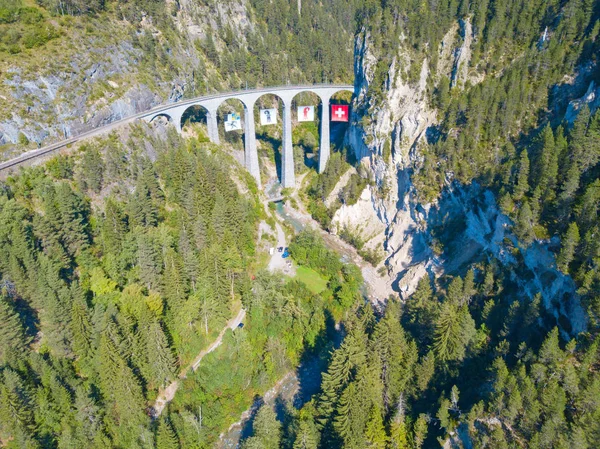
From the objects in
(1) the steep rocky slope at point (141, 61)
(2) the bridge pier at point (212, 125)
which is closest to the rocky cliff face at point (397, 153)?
(2) the bridge pier at point (212, 125)

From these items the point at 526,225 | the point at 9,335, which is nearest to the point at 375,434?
the point at 526,225

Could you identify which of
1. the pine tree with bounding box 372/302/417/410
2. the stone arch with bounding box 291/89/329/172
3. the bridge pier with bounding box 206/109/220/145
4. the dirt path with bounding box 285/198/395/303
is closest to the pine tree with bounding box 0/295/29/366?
the pine tree with bounding box 372/302/417/410

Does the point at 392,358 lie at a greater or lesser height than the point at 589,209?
lesser

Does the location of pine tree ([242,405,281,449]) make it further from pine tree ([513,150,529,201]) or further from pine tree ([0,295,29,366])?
pine tree ([513,150,529,201])

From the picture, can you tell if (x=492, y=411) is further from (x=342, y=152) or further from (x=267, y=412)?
(x=342, y=152)

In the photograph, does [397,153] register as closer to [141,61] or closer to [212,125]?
[212,125]
